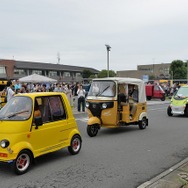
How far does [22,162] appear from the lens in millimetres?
6355

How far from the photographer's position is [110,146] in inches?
363

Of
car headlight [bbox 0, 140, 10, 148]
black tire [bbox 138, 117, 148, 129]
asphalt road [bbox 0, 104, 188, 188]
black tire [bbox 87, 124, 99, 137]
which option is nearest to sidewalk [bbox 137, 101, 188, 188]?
asphalt road [bbox 0, 104, 188, 188]

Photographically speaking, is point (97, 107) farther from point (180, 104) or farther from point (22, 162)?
point (180, 104)

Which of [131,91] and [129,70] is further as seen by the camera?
[129,70]

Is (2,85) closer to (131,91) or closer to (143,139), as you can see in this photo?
(131,91)

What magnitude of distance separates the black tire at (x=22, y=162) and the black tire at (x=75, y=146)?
5.08 feet

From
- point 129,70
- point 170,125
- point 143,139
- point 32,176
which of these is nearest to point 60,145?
point 32,176

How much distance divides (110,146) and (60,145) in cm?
216

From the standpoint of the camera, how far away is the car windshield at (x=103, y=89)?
445 inches

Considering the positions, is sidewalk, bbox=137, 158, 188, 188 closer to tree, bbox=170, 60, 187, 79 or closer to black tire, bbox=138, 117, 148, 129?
black tire, bbox=138, 117, 148, 129

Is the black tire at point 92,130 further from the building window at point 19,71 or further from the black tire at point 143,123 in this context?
the building window at point 19,71

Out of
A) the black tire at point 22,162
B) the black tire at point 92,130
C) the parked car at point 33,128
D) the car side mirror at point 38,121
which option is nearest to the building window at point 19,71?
the black tire at point 92,130

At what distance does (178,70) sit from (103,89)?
79.5 metres

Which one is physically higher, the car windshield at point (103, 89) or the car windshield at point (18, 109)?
the car windshield at point (103, 89)
